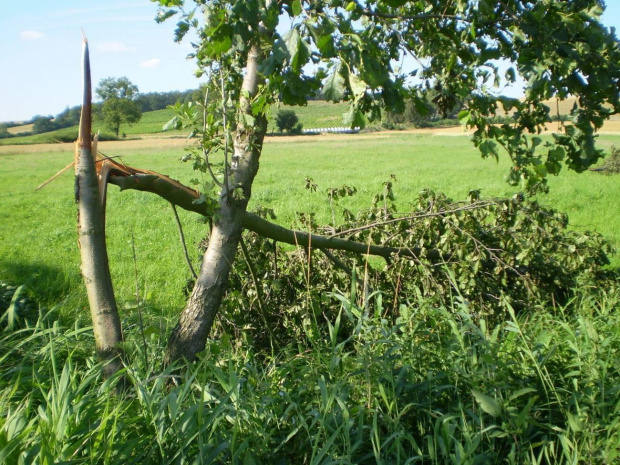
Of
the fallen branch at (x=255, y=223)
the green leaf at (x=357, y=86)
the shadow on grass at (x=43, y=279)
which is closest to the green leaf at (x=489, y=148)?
the green leaf at (x=357, y=86)

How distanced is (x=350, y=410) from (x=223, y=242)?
1.52 m

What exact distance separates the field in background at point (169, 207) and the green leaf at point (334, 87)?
170 cm

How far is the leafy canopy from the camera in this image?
7.89 ft

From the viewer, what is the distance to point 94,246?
313 cm

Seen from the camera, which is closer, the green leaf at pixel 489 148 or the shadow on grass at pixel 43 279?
the green leaf at pixel 489 148

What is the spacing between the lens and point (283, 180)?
61.5ft

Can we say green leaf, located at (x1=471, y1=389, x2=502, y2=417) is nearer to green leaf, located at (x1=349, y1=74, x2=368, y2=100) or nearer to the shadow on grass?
green leaf, located at (x1=349, y1=74, x2=368, y2=100)

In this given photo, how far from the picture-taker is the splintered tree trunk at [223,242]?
3.56m

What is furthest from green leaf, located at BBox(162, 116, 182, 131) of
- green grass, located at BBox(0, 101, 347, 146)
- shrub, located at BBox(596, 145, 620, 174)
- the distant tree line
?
green grass, located at BBox(0, 101, 347, 146)

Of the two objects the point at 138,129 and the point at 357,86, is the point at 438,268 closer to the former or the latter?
the point at 357,86

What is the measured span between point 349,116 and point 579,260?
394 centimetres

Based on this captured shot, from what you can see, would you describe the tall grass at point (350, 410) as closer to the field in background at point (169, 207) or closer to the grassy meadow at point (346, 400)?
the grassy meadow at point (346, 400)

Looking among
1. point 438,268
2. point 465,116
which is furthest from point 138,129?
point 465,116

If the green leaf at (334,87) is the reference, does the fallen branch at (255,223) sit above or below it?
below
